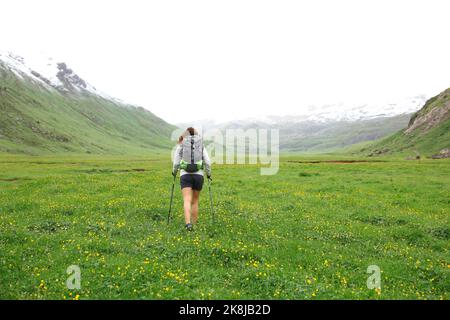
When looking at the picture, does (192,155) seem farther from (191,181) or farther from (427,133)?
(427,133)

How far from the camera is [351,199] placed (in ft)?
83.9

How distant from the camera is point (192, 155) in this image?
16594 millimetres

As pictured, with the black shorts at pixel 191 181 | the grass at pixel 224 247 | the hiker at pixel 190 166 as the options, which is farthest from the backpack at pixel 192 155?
the grass at pixel 224 247

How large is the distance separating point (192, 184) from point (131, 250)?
14.9 feet

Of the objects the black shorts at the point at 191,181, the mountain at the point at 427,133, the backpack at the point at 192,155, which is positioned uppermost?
the mountain at the point at 427,133

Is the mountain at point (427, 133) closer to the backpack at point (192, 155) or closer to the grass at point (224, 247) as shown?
the grass at point (224, 247)

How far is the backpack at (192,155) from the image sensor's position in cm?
1651

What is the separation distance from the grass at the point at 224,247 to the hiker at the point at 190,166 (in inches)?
48.2

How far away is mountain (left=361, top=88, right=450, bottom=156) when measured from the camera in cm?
12797

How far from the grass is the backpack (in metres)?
2.92

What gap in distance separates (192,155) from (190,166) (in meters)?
0.54

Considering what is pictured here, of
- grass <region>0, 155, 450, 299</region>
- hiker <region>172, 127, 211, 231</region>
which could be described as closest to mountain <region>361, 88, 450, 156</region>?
grass <region>0, 155, 450, 299</region>

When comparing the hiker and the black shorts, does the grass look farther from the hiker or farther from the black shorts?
the black shorts
